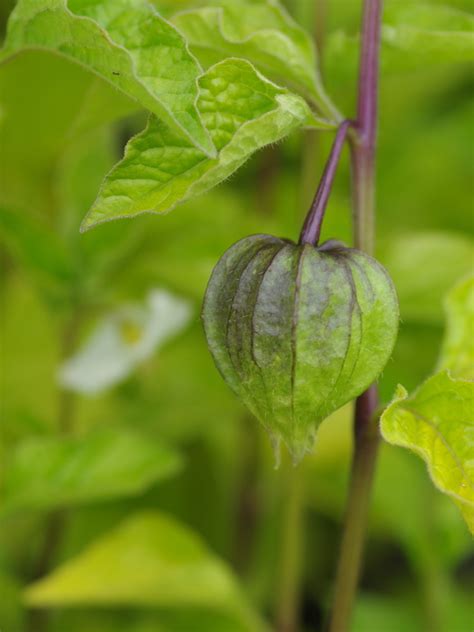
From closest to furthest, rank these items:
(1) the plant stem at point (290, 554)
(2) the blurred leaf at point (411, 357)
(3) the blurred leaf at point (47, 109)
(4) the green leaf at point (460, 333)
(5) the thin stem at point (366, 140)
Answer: (5) the thin stem at point (366, 140) < (4) the green leaf at point (460, 333) < (3) the blurred leaf at point (47, 109) < (1) the plant stem at point (290, 554) < (2) the blurred leaf at point (411, 357)

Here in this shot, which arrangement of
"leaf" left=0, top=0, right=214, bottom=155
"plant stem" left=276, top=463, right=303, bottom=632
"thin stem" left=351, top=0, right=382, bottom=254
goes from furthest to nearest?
"plant stem" left=276, top=463, right=303, bottom=632 → "thin stem" left=351, top=0, right=382, bottom=254 → "leaf" left=0, top=0, right=214, bottom=155

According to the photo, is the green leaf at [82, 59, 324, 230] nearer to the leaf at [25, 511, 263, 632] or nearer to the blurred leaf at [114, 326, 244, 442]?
the leaf at [25, 511, 263, 632]

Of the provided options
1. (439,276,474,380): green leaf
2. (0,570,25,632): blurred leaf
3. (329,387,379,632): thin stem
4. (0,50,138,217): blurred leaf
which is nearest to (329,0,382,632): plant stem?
(329,387,379,632): thin stem

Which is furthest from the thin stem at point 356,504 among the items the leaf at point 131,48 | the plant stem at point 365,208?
the leaf at point 131,48

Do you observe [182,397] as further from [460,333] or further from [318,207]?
[318,207]

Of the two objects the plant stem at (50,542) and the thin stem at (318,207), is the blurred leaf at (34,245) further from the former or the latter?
the thin stem at (318,207)

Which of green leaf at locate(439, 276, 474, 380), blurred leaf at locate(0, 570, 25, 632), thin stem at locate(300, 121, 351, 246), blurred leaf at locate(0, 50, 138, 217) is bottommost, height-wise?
blurred leaf at locate(0, 570, 25, 632)
